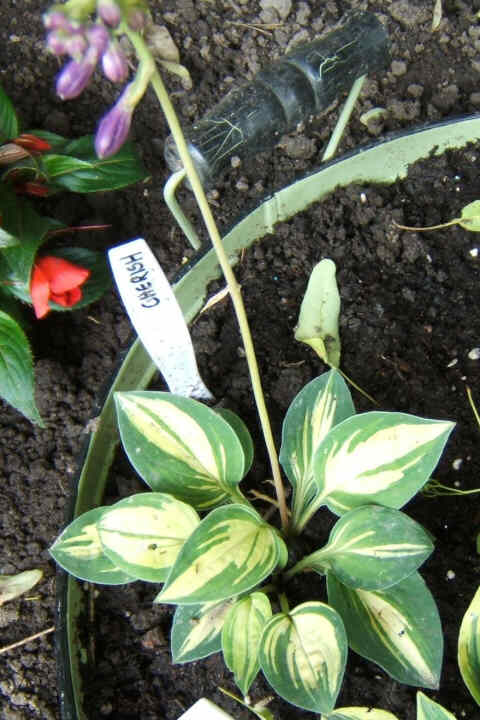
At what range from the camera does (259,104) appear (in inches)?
46.7

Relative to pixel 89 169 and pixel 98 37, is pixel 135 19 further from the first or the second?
pixel 89 169

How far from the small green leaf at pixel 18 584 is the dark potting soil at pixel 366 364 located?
17cm

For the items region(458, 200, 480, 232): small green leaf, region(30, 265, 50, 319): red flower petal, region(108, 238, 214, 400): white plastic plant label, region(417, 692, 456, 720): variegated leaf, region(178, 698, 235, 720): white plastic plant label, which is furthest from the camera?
region(458, 200, 480, 232): small green leaf

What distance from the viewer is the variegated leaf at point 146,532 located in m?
0.94

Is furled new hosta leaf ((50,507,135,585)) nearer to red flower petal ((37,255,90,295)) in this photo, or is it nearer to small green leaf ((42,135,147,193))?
red flower petal ((37,255,90,295))

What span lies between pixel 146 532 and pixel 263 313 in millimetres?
514

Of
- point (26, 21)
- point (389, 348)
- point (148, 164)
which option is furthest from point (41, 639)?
point (26, 21)

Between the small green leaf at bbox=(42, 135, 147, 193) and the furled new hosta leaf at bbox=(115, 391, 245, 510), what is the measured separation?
0.53 m

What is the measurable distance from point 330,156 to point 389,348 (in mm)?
405

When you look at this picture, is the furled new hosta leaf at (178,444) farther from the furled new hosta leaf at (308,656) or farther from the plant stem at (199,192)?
the furled new hosta leaf at (308,656)

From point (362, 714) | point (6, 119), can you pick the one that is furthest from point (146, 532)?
point (6, 119)

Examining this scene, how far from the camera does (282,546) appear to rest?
959 mm

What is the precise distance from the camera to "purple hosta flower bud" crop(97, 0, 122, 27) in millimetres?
575

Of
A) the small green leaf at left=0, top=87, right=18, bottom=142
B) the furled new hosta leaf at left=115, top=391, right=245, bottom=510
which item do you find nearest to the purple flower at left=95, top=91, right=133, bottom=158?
the furled new hosta leaf at left=115, top=391, right=245, bottom=510
